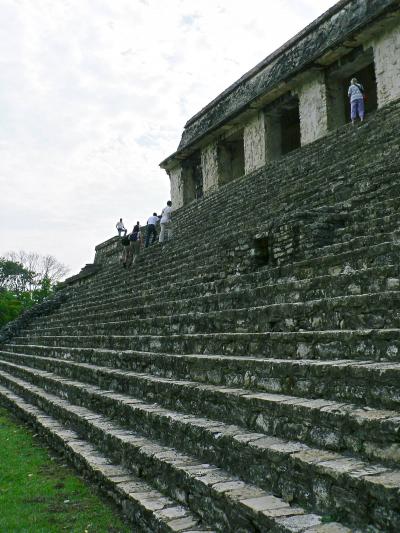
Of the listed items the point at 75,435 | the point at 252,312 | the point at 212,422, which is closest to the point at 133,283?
the point at 75,435

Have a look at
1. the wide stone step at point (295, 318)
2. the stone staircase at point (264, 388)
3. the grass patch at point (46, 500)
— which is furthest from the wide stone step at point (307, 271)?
the grass patch at point (46, 500)

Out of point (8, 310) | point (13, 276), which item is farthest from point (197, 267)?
point (13, 276)

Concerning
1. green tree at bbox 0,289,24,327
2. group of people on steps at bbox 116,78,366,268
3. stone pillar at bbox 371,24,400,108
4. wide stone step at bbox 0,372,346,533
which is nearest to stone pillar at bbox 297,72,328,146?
group of people on steps at bbox 116,78,366,268

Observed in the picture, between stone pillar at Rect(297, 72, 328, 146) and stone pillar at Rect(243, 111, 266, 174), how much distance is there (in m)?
1.70

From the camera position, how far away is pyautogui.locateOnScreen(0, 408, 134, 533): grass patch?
378cm

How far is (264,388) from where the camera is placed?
3.75 metres

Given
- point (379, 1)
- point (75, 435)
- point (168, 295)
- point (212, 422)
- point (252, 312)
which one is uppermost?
point (379, 1)

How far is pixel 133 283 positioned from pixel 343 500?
32.1 feet

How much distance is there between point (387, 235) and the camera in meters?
4.78

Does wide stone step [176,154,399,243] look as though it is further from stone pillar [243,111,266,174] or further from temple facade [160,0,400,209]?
temple facade [160,0,400,209]

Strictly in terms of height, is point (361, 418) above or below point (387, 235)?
below

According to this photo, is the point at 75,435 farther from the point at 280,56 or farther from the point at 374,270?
the point at 280,56

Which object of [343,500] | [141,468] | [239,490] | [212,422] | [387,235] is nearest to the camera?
[343,500]

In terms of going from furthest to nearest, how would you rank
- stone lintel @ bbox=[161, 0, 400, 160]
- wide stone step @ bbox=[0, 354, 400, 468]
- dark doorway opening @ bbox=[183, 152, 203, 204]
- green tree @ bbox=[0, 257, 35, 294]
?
green tree @ bbox=[0, 257, 35, 294] < dark doorway opening @ bbox=[183, 152, 203, 204] < stone lintel @ bbox=[161, 0, 400, 160] < wide stone step @ bbox=[0, 354, 400, 468]
